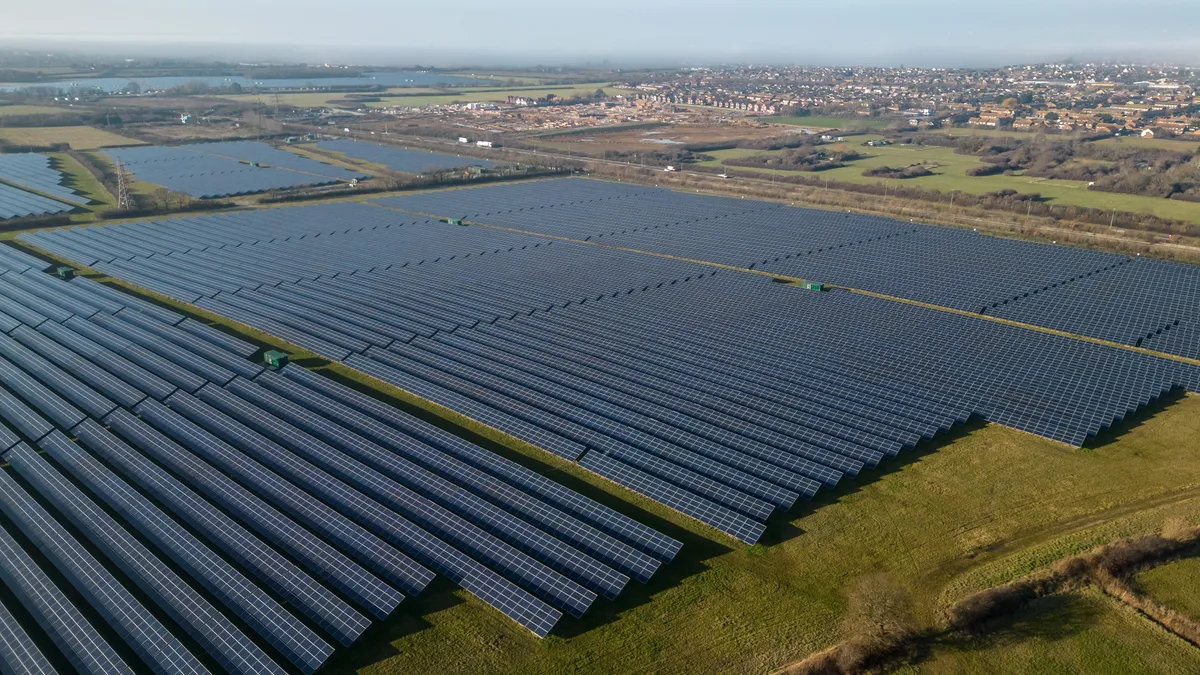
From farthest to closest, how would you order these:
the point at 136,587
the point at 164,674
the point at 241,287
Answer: the point at 241,287 → the point at 136,587 → the point at 164,674

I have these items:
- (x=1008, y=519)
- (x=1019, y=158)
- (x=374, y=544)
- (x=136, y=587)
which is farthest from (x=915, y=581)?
(x=1019, y=158)

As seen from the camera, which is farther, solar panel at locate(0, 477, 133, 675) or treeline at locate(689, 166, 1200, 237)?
treeline at locate(689, 166, 1200, 237)

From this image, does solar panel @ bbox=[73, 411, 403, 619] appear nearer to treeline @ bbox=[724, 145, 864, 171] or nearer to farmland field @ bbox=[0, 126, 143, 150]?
treeline @ bbox=[724, 145, 864, 171]

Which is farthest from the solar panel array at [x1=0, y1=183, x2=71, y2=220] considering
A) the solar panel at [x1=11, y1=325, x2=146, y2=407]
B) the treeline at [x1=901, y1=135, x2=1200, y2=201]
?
the treeline at [x1=901, y1=135, x2=1200, y2=201]

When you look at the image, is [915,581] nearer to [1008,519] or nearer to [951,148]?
[1008,519]

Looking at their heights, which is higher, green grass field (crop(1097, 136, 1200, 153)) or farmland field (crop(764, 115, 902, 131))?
farmland field (crop(764, 115, 902, 131))

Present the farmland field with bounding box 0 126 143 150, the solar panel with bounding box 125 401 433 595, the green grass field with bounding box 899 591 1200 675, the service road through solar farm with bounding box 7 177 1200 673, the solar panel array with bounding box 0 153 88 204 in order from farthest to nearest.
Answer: the farmland field with bounding box 0 126 143 150
the solar panel array with bounding box 0 153 88 204
the solar panel with bounding box 125 401 433 595
the service road through solar farm with bounding box 7 177 1200 673
the green grass field with bounding box 899 591 1200 675
